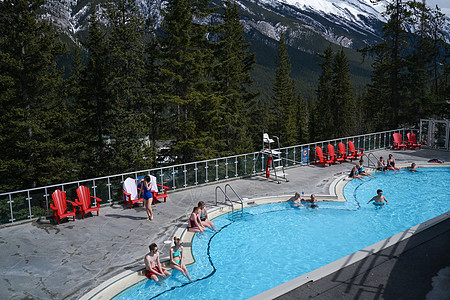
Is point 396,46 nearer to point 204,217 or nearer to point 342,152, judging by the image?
point 342,152

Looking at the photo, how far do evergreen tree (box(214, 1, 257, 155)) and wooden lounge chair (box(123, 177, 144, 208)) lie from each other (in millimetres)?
23856

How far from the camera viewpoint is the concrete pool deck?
8211 mm

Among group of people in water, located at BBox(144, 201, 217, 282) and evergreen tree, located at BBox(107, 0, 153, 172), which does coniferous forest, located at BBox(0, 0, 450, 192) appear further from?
group of people in water, located at BBox(144, 201, 217, 282)

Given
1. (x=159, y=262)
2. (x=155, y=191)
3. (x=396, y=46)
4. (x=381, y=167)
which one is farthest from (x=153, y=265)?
(x=396, y=46)

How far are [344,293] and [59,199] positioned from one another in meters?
9.00

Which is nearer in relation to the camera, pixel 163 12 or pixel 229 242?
pixel 229 242

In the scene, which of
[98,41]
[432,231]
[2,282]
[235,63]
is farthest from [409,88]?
[2,282]

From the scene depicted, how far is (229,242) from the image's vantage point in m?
11.7

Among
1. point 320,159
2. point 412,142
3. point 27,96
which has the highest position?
point 27,96

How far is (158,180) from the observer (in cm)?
1457

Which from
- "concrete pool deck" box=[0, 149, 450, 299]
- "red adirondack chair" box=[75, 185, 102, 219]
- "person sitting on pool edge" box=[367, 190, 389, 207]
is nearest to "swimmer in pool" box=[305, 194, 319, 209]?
"concrete pool deck" box=[0, 149, 450, 299]

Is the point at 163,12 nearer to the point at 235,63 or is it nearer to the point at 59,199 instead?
the point at 235,63

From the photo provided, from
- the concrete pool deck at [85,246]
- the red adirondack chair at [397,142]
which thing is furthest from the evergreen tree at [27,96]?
the red adirondack chair at [397,142]

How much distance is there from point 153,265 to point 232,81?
3479cm
